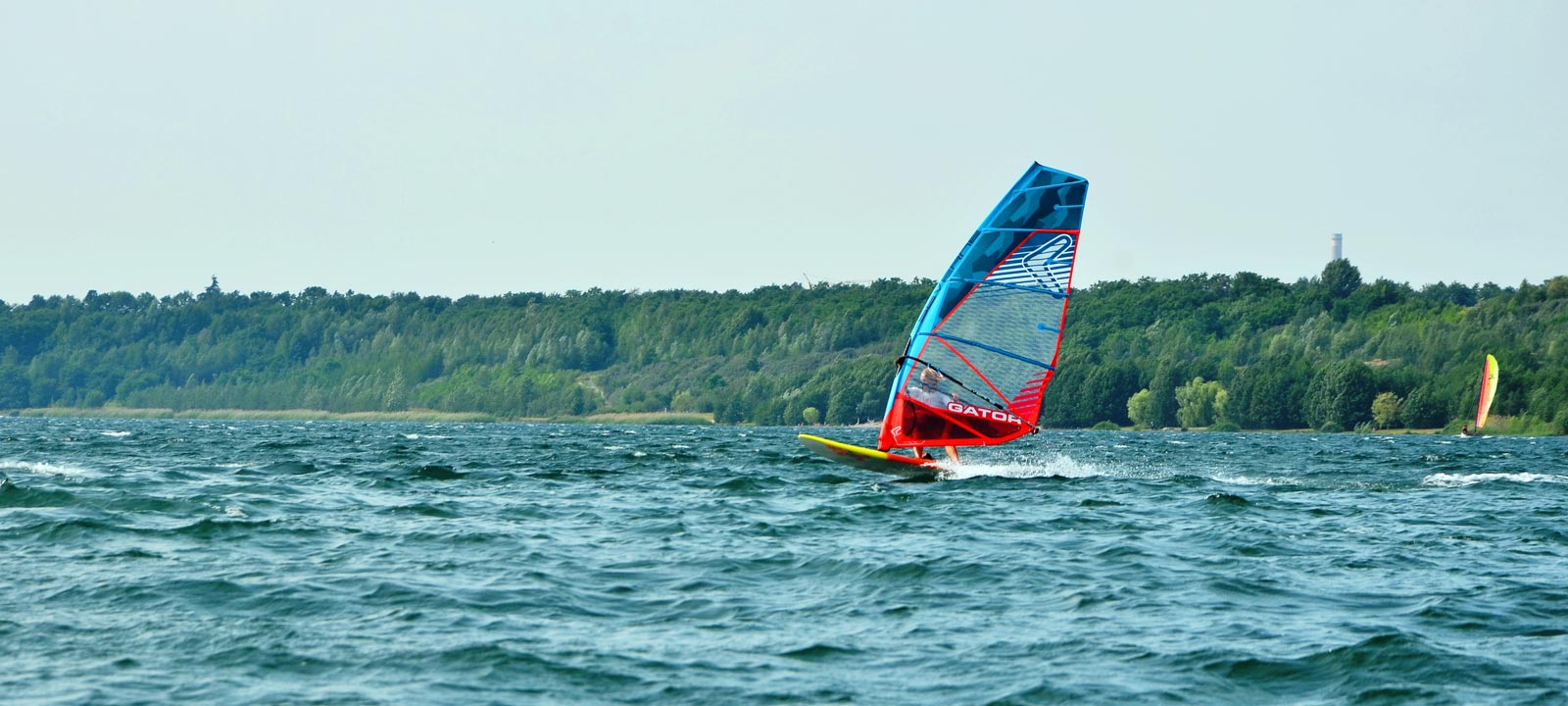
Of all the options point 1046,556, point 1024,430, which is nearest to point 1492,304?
point 1024,430

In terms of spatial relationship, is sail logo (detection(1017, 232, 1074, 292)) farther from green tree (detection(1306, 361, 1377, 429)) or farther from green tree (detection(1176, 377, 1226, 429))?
green tree (detection(1176, 377, 1226, 429))

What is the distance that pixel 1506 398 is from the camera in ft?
487

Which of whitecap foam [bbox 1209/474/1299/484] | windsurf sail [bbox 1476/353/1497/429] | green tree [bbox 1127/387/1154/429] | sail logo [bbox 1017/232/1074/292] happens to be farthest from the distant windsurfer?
green tree [bbox 1127/387/1154/429]

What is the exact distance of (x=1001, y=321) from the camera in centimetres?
3619

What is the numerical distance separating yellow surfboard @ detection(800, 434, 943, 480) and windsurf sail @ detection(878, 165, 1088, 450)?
1.27m

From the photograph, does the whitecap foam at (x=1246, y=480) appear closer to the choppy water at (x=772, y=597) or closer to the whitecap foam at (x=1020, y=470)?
the whitecap foam at (x=1020, y=470)

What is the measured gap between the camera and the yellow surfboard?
39.0 meters

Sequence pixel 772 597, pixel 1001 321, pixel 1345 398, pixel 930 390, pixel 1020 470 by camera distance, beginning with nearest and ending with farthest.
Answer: pixel 772 597
pixel 1001 321
pixel 930 390
pixel 1020 470
pixel 1345 398

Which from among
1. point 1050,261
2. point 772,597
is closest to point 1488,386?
point 1050,261

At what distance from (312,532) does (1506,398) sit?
14223 centimetres

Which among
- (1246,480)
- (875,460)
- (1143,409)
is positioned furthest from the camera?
(1143,409)

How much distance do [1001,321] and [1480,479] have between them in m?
15.4

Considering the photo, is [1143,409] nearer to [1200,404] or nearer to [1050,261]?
[1200,404]

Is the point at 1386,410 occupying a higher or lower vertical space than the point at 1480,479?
higher
